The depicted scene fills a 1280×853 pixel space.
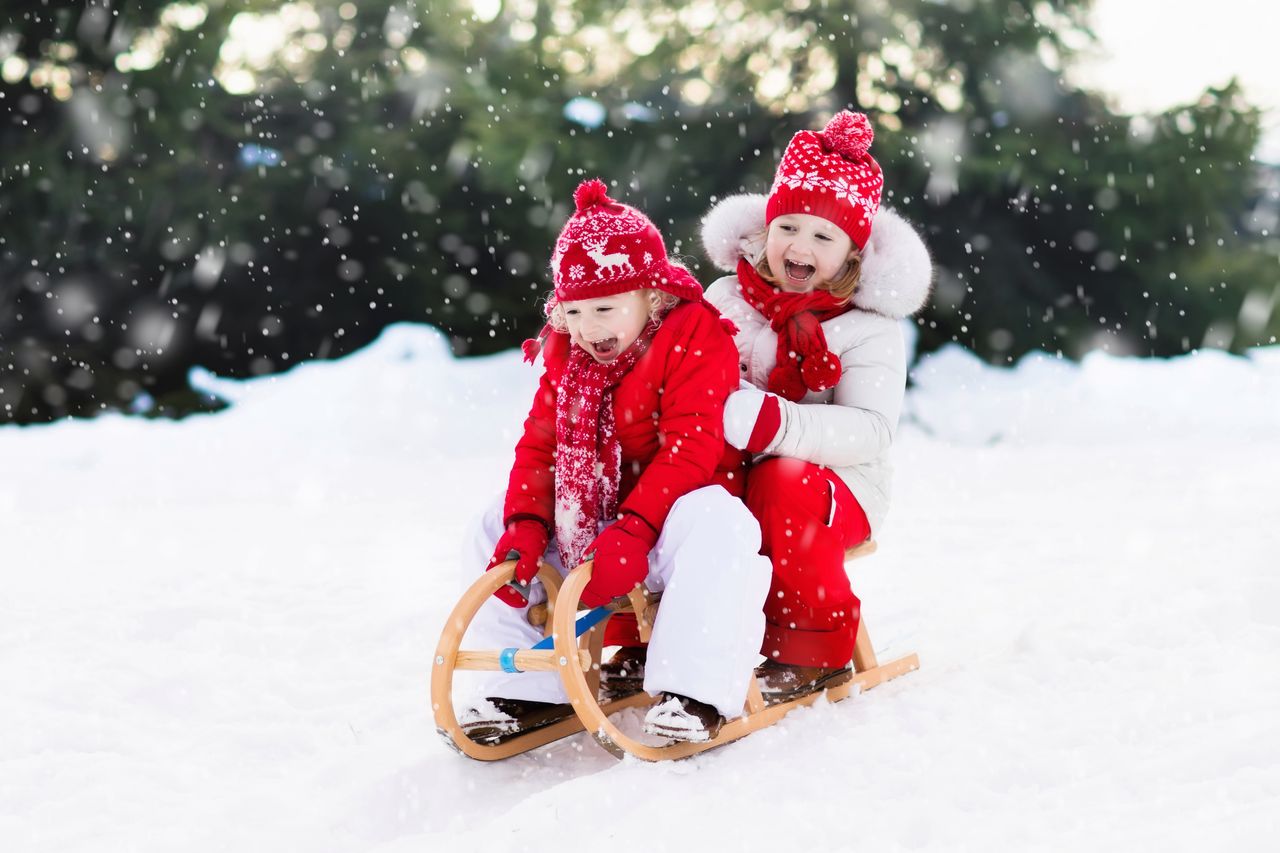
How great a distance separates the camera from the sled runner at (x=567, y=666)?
2.25 m

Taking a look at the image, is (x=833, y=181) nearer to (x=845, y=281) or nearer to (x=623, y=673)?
(x=845, y=281)

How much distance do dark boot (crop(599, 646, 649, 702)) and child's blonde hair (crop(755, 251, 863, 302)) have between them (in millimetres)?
921

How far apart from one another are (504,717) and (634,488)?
1.86 ft

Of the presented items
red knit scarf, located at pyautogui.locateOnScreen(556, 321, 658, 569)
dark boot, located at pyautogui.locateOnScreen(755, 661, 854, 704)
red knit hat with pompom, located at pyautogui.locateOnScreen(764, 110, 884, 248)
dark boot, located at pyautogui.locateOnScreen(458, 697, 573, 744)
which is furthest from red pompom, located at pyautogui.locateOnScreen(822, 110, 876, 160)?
dark boot, located at pyautogui.locateOnScreen(458, 697, 573, 744)

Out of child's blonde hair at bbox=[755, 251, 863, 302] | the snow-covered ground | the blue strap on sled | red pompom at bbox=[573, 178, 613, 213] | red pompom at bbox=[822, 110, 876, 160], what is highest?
red pompom at bbox=[822, 110, 876, 160]

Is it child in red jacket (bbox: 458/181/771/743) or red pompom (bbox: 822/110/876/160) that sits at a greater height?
red pompom (bbox: 822/110/876/160)

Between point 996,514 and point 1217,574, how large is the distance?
1.95 metres

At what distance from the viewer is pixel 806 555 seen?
101 inches

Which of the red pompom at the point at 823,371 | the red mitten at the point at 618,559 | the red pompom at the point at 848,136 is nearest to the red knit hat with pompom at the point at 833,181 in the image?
the red pompom at the point at 848,136

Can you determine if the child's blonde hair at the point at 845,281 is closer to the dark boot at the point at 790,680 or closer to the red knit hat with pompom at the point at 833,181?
the red knit hat with pompom at the point at 833,181

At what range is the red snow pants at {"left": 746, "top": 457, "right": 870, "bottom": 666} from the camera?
8.33 feet

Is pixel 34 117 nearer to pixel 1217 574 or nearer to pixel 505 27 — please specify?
pixel 505 27

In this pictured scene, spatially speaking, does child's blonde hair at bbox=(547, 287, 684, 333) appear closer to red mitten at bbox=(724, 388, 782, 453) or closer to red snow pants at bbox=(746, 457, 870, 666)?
red mitten at bbox=(724, 388, 782, 453)

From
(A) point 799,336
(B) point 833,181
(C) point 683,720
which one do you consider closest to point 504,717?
(C) point 683,720
